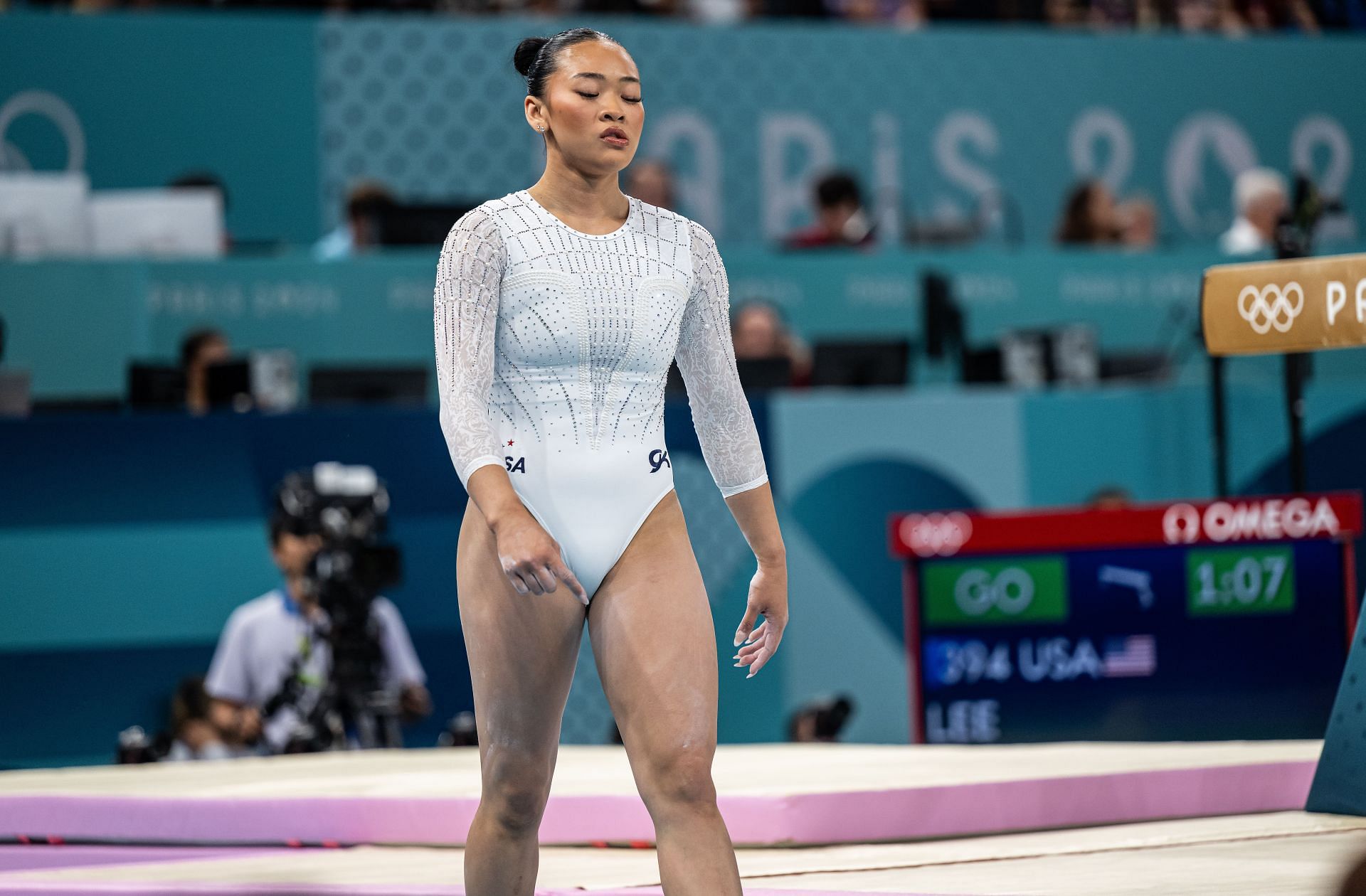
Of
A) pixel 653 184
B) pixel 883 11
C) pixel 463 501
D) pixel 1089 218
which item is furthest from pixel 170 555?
pixel 883 11

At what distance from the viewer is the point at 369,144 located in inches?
404

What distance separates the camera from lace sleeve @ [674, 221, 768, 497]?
3094 mm

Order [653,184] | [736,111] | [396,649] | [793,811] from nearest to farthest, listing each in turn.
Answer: [793,811] → [396,649] → [653,184] → [736,111]

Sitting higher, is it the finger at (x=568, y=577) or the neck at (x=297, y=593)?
the finger at (x=568, y=577)

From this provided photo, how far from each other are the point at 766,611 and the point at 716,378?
0.39 meters

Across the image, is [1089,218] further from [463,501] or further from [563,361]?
[563,361]

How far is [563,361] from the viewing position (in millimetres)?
2920

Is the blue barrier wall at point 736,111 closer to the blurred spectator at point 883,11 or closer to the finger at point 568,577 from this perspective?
the blurred spectator at point 883,11

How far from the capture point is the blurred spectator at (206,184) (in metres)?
9.29

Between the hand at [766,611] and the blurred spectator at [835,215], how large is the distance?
6651 millimetres

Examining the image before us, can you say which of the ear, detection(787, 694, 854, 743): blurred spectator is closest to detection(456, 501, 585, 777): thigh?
the ear

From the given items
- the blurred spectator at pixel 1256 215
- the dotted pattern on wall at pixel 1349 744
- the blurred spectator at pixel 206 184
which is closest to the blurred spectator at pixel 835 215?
the blurred spectator at pixel 1256 215

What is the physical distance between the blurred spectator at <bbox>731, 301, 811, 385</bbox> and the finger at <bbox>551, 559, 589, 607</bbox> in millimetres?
5524

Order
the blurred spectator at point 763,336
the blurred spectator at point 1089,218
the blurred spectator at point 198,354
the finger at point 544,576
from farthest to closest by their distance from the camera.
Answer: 1. the blurred spectator at point 1089,218
2. the blurred spectator at point 763,336
3. the blurred spectator at point 198,354
4. the finger at point 544,576
